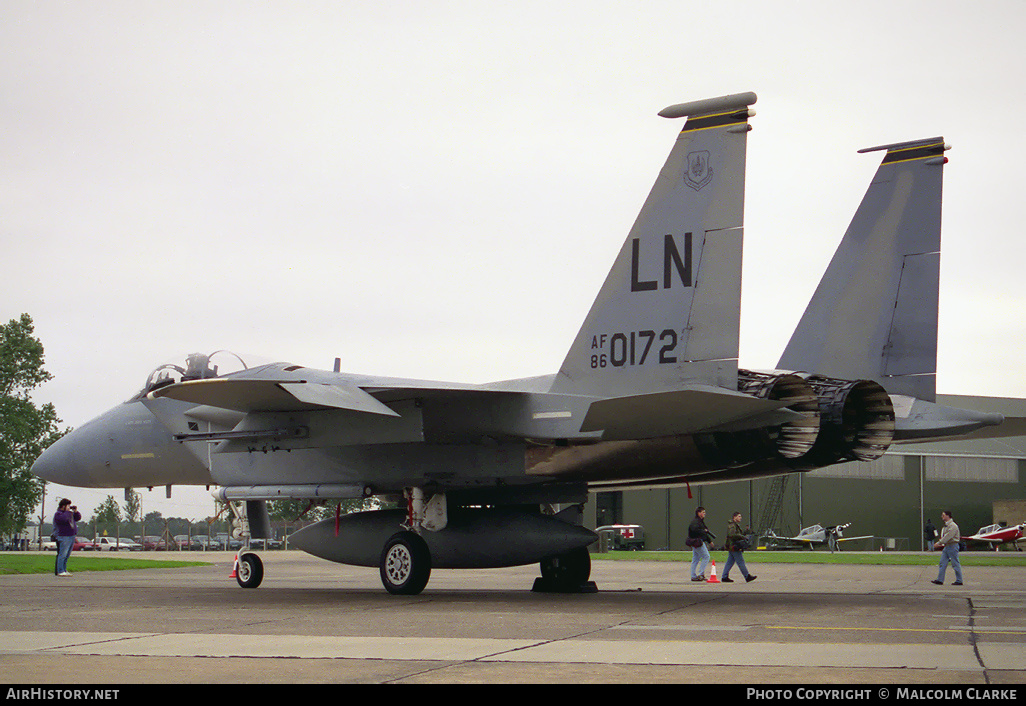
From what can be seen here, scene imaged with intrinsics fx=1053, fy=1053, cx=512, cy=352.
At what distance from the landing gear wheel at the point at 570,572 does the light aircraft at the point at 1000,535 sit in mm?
36230

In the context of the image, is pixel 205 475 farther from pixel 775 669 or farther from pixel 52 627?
pixel 775 669

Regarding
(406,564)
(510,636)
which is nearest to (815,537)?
(406,564)

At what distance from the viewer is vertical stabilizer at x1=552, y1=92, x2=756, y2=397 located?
36.7 feet

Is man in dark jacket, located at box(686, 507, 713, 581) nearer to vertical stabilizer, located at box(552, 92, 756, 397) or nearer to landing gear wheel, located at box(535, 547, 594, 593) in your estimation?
landing gear wheel, located at box(535, 547, 594, 593)

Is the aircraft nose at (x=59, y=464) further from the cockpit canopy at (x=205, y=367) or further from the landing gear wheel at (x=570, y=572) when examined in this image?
the landing gear wheel at (x=570, y=572)

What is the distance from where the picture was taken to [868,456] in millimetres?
12109

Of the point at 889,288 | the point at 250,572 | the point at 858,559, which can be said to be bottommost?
the point at 858,559

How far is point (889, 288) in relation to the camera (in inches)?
543

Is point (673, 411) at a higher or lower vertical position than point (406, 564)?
higher

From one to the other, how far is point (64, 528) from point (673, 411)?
47.0 feet

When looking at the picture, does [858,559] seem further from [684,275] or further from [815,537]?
[684,275]

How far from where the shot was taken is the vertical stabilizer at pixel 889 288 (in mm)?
13562

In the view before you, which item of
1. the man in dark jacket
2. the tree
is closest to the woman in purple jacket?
the man in dark jacket

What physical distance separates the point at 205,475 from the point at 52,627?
6.19 meters
